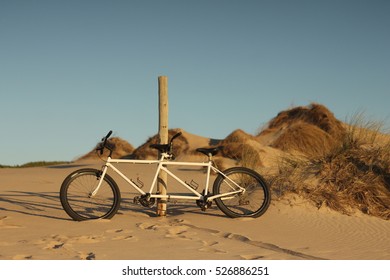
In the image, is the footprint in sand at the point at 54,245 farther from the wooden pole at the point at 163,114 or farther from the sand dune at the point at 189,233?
the wooden pole at the point at 163,114

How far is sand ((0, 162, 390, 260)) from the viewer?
5484 mm

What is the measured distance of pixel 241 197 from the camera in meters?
8.48

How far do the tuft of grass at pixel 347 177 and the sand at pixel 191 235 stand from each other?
0.29 m

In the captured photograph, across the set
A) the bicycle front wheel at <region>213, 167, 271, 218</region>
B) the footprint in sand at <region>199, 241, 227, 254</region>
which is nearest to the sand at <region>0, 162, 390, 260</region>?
the footprint in sand at <region>199, 241, 227, 254</region>

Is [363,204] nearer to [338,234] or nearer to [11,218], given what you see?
[338,234]

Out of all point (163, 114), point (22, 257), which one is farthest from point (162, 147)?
point (22, 257)

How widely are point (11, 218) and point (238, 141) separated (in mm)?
13531

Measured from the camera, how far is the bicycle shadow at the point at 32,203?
8.59m

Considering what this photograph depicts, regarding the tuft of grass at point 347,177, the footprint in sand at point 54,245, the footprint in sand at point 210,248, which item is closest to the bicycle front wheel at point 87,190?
the footprint in sand at point 54,245

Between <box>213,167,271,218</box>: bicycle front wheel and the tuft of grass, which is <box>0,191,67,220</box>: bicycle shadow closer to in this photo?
<box>213,167,271,218</box>: bicycle front wheel

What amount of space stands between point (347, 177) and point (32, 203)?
5687mm

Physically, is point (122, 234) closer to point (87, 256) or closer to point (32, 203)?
point (87, 256)

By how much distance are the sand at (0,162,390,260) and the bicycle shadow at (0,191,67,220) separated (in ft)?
0.06
